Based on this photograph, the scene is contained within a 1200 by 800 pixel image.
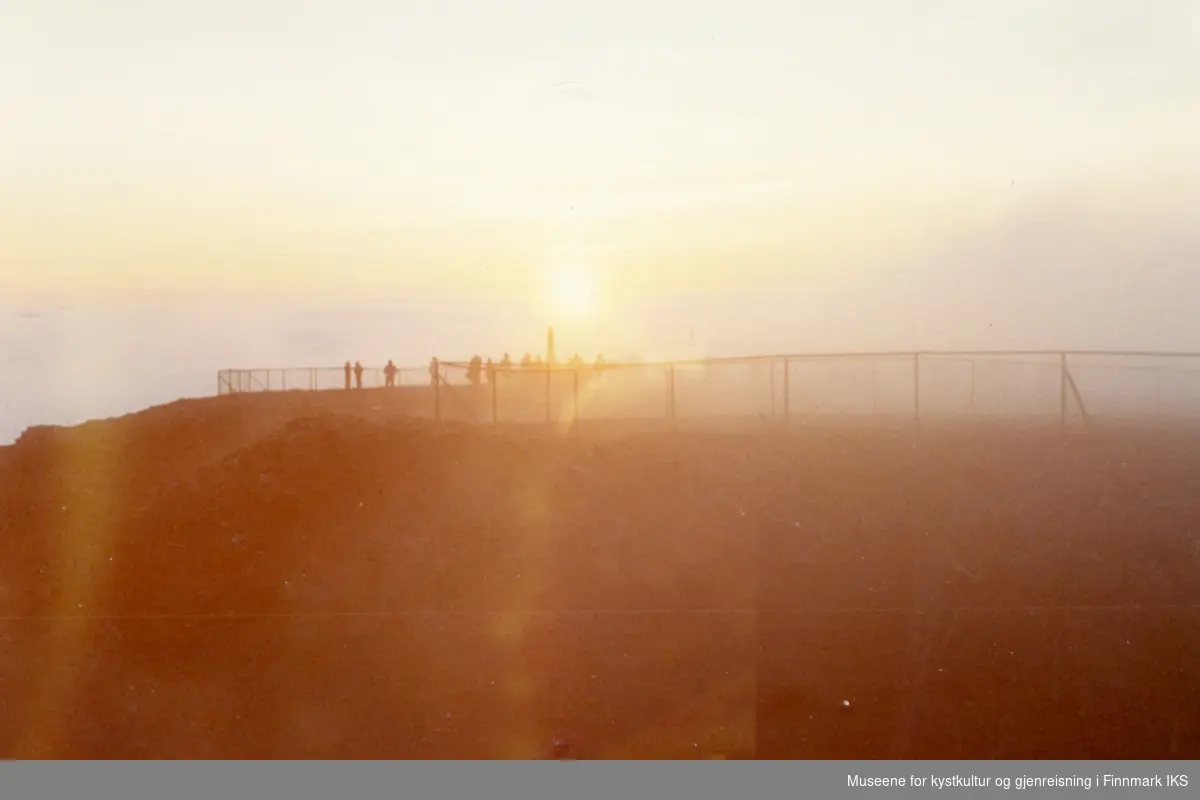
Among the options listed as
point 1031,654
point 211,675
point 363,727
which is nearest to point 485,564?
point 363,727

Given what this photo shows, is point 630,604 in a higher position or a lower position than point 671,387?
lower

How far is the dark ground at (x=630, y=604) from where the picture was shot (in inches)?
396

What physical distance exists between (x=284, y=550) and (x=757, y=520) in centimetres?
572

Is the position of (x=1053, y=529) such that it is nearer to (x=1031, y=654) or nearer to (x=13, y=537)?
(x=1031, y=654)

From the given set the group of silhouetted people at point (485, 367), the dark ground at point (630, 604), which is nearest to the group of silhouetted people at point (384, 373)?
the group of silhouetted people at point (485, 367)

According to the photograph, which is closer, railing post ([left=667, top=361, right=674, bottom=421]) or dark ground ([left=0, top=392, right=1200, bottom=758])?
dark ground ([left=0, top=392, right=1200, bottom=758])

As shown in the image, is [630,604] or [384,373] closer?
[630,604]

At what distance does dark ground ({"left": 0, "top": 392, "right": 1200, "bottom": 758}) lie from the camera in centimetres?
1006

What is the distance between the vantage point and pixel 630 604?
1122 centimetres

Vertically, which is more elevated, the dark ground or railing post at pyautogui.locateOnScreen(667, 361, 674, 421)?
railing post at pyautogui.locateOnScreen(667, 361, 674, 421)

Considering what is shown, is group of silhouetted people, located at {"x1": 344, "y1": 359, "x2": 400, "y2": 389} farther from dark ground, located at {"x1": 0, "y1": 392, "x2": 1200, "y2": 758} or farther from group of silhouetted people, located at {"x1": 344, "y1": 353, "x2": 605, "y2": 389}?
dark ground, located at {"x1": 0, "y1": 392, "x2": 1200, "y2": 758}

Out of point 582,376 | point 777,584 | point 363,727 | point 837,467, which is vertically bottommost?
point 363,727

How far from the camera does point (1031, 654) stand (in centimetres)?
1030

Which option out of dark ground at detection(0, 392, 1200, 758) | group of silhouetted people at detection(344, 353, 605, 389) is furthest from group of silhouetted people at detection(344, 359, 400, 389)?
dark ground at detection(0, 392, 1200, 758)
